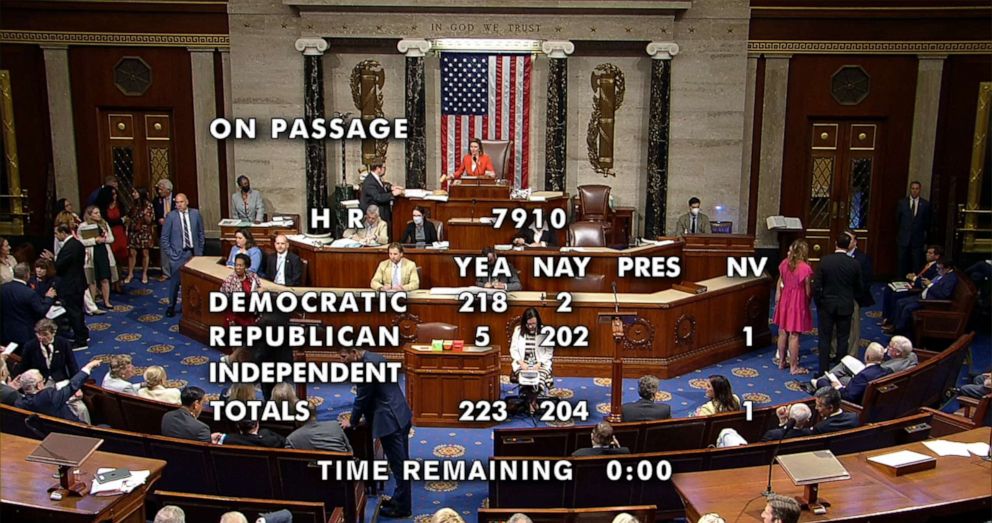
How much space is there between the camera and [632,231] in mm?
15273

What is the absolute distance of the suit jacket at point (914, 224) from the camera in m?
14.1

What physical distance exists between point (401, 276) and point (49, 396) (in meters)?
4.21

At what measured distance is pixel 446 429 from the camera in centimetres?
884

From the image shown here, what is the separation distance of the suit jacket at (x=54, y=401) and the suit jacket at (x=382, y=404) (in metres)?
2.13

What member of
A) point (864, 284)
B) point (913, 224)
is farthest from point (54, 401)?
point (913, 224)

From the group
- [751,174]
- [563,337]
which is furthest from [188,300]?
[751,174]

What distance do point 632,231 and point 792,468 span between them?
9926mm

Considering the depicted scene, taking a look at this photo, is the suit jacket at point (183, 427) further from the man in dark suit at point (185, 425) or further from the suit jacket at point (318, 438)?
the suit jacket at point (318, 438)

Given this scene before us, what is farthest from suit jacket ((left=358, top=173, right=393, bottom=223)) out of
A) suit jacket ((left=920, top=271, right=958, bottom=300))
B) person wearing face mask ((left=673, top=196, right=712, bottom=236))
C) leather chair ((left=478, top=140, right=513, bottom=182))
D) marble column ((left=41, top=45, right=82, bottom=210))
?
suit jacket ((left=920, top=271, right=958, bottom=300))

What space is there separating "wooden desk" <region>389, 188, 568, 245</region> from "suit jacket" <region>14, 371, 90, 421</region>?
6.45m

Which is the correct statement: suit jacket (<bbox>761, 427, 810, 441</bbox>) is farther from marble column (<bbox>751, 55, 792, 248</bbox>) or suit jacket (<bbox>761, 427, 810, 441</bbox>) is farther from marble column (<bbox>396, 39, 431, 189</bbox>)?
marble column (<bbox>396, 39, 431, 189</bbox>)

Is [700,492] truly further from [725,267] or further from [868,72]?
[868,72]

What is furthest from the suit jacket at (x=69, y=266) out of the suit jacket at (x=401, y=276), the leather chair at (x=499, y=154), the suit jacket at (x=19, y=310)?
the leather chair at (x=499, y=154)

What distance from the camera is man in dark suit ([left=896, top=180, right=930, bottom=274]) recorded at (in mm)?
14062
